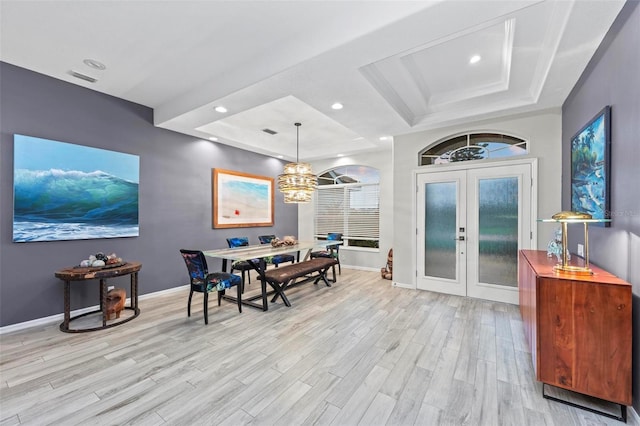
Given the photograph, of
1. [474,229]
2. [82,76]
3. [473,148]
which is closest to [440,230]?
[474,229]

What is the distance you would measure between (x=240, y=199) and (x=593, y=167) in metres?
5.56

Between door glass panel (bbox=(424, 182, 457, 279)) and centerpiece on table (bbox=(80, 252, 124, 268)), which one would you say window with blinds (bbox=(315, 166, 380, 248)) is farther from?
centerpiece on table (bbox=(80, 252, 124, 268))

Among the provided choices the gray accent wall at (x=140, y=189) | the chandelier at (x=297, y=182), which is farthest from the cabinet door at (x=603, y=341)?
the gray accent wall at (x=140, y=189)

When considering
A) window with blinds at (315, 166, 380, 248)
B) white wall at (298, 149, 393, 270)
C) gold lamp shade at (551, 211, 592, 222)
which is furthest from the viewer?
window with blinds at (315, 166, 380, 248)

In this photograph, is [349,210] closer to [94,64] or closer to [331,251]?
[331,251]

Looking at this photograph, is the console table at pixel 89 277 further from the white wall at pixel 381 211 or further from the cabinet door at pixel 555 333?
the white wall at pixel 381 211

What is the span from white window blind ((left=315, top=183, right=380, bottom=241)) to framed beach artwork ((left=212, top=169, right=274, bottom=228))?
4.79 ft

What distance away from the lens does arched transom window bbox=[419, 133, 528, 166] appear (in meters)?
3.98

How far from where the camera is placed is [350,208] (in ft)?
22.6

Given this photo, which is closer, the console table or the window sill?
the console table

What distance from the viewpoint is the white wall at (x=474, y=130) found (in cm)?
364

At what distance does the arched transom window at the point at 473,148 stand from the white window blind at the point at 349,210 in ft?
6.31

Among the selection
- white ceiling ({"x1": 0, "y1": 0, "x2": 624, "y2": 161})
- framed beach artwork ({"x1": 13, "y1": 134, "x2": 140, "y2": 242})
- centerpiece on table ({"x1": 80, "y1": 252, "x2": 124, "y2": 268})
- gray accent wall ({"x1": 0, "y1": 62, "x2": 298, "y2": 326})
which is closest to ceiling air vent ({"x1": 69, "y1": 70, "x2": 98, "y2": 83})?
white ceiling ({"x1": 0, "y1": 0, "x2": 624, "y2": 161})

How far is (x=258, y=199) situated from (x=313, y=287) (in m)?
2.61
